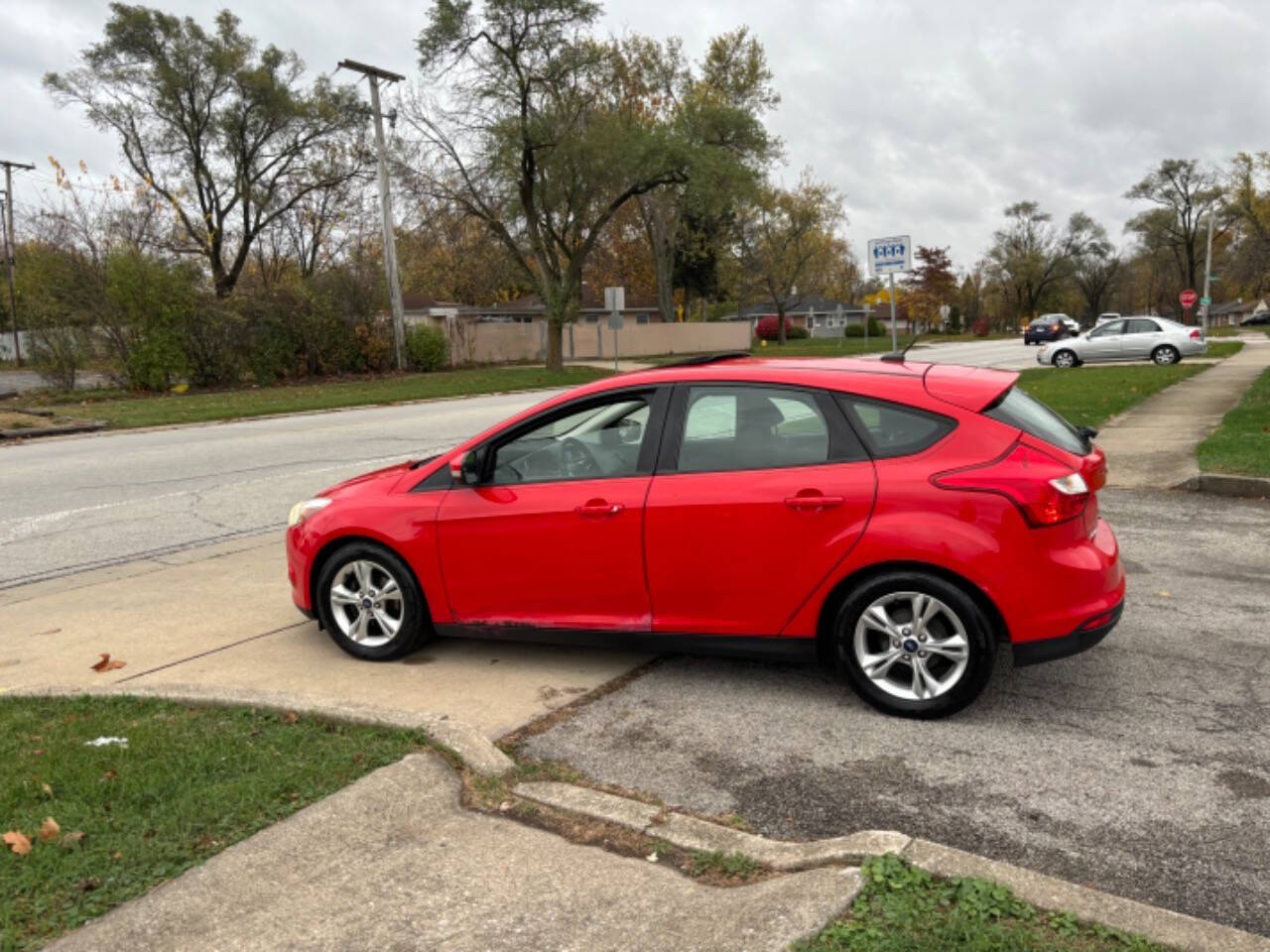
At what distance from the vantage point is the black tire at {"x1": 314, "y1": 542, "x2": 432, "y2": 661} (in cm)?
502

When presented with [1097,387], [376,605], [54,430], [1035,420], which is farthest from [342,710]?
[1097,387]

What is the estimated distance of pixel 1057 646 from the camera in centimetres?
398

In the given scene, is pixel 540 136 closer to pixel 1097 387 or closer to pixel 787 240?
pixel 1097 387

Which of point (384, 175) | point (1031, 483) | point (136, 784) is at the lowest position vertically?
point (136, 784)

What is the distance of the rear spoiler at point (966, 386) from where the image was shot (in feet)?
13.9

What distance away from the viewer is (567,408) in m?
4.84

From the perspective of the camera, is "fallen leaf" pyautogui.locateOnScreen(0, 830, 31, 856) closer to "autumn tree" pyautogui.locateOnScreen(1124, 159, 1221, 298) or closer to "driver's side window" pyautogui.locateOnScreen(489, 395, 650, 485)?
"driver's side window" pyautogui.locateOnScreen(489, 395, 650, 485)

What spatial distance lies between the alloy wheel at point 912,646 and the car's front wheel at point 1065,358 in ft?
93.0

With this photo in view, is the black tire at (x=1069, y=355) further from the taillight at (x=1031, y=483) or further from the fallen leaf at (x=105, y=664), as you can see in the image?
the fallen leaf at (x=105, y=664)

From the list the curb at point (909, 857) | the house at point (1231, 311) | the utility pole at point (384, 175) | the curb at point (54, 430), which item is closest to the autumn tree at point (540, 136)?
the utility pole at point (384, 175)

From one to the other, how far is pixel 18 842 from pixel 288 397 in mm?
22914

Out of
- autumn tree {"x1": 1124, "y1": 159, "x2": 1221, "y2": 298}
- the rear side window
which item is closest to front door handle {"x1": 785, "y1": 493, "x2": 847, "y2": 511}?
the rear side window

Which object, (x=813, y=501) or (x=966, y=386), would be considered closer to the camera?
(x=813, y=501)

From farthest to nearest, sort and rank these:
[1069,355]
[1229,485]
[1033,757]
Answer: [1069,355]
[1229,485]
[1033,757]
